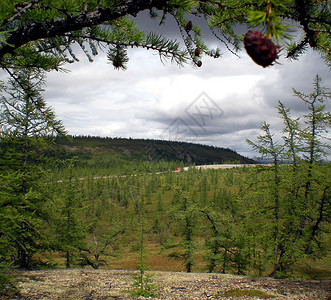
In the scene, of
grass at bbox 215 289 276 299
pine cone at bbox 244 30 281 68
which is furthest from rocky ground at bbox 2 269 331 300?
pine cone at bbox 244 30 281 68

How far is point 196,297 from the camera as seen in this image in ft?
32.4

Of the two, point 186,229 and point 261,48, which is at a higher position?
point 261,48

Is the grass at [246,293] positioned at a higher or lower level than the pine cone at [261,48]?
lower

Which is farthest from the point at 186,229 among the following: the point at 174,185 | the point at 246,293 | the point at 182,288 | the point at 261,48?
the point at 261,48

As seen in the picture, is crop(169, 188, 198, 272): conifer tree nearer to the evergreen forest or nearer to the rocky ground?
the evergreen forest

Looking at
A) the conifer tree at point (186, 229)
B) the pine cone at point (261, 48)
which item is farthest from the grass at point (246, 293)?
the pine cone at point (261, 48)

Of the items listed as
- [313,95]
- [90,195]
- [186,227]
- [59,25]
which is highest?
[313,95]

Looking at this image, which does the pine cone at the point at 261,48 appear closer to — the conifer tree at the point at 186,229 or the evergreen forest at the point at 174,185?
the evergreen forest at the point at 174,185

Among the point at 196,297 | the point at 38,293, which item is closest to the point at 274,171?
the point at 196,297

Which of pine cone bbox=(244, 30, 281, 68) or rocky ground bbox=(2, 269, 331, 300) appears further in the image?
rocky ground bbox=(2, 269, 331, 300)

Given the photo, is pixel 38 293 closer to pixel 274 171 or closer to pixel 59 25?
pixel 59 25

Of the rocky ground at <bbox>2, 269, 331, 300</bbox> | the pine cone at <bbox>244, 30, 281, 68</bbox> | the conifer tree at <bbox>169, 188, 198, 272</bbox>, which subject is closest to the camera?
the pine cone at <bbox>244, 30, 281, 68</bbox>

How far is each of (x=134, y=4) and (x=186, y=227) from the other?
22269 mm

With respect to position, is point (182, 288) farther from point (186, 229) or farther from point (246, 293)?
point (186, 229)
